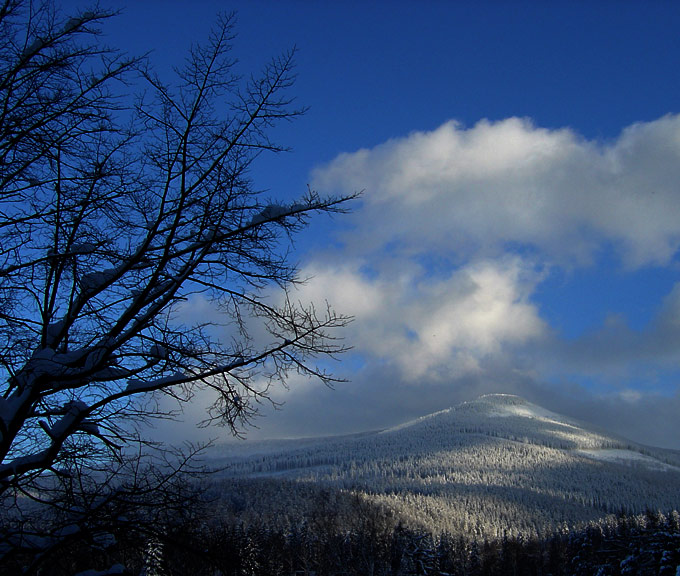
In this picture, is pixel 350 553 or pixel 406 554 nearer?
pixel 406 554

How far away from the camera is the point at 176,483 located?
14.3 feet

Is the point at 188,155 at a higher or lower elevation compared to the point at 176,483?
higher

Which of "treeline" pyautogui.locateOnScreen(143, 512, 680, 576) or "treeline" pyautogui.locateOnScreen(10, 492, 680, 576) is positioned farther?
"treeline" pyautogui.locateOnScreen(143, 512, 680, 576)

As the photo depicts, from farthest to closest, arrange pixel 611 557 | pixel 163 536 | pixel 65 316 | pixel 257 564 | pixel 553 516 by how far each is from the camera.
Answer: pixel 553 516, pixel 611 557, pixel 257 564, pixel 65 316, pixel 163 536

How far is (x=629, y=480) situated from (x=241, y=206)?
226 m

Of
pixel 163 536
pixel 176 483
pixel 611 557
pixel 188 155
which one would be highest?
pixel 188 155

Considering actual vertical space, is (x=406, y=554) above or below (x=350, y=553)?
above

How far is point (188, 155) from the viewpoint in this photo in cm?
458

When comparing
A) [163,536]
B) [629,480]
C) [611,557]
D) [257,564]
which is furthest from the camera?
[629,480]

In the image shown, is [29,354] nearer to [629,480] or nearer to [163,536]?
[163,536]

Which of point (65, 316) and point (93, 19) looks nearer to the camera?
point (65, 316)

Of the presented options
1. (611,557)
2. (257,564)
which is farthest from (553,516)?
(257,564)

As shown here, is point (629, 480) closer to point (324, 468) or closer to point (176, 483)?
point (324, 468)

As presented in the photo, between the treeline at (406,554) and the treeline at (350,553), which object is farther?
the treeline at (406,554)
